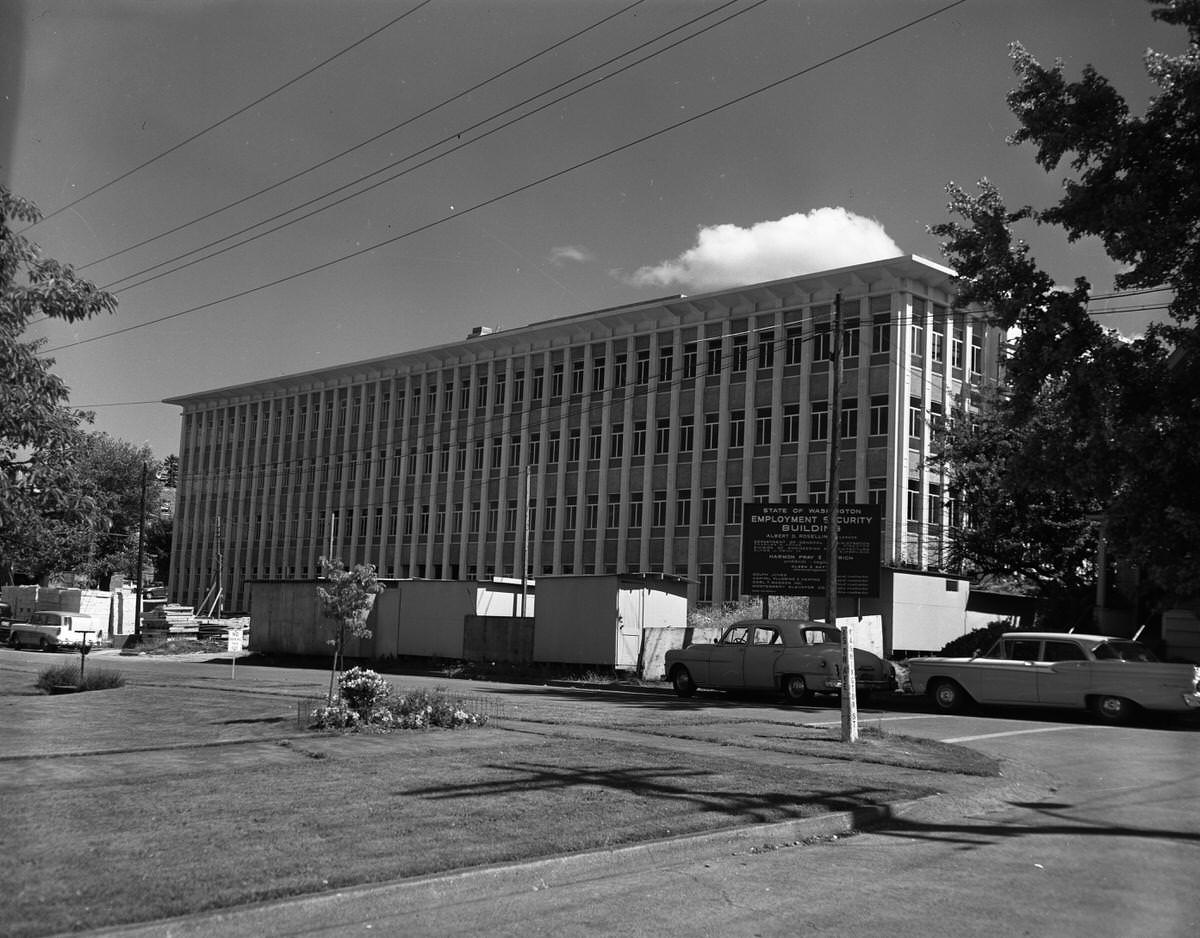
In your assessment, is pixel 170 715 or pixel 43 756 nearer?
pixel 43 756

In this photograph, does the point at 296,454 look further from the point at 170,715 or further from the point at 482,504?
the point at 170,715

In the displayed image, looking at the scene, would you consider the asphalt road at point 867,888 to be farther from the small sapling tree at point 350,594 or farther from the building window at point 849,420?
the building window at point 849,420

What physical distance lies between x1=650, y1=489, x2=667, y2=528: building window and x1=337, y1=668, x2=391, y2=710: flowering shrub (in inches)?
1689

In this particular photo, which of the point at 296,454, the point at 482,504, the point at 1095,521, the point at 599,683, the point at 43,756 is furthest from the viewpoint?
the point at 296,454

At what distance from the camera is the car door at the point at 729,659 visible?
2534cm

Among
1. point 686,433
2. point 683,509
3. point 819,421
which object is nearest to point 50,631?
point 683,509

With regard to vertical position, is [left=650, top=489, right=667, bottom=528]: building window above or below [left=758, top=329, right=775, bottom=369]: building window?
below

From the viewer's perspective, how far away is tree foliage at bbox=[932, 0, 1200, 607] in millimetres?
19688

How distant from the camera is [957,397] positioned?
5297 centimetres

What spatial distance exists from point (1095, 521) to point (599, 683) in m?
14.4

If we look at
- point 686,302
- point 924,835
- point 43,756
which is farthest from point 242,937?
point 686,302

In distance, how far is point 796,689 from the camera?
2425cm

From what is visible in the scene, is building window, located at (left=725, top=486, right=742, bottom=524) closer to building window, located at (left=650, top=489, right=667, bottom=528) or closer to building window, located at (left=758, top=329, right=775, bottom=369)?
building window, located at (left=650, top=489, right=667, bottom=528)

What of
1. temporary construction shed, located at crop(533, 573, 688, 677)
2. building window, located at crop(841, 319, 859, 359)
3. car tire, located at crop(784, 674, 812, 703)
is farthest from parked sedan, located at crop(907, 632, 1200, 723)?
building window, located at crop(841, 319, 859, 359)
